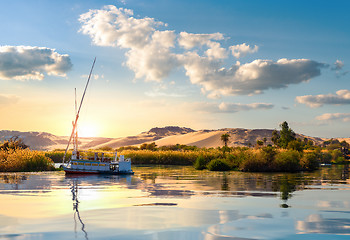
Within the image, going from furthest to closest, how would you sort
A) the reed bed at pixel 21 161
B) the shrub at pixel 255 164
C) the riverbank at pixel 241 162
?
1. the shrub at pixel 255 164
2. the riverbank at pixel 241 162
3. the reed bed at pixel 21 161

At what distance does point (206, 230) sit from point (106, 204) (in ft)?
21.1

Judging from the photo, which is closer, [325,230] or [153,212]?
[325,230]

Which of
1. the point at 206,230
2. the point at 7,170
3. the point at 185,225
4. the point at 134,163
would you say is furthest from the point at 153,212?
the point at 134,163

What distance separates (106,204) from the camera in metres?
16.7

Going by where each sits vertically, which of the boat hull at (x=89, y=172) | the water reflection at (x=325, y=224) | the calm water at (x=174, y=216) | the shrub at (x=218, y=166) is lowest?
the water reflection at (x=325, y=224)

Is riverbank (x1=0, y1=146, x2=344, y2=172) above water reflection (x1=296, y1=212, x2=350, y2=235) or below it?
above

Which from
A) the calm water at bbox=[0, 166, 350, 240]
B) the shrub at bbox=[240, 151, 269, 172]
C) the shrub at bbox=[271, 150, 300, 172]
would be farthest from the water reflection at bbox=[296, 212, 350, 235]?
the shrub at bbox=[271, 150, 300, 172]

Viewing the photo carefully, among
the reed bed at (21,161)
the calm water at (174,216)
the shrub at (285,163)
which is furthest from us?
the shrub at (285,163)

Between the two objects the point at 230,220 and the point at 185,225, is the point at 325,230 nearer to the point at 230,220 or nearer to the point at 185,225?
the point at 230,220

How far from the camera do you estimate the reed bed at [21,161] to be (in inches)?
1640

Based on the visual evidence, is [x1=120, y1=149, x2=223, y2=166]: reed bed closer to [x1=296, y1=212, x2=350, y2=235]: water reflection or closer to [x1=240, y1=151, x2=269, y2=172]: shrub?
[x1=240, y1=151, x2=269, y2=172]: shrub

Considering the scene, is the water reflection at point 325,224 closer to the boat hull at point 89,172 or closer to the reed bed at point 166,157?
the boat hull at point 89,172

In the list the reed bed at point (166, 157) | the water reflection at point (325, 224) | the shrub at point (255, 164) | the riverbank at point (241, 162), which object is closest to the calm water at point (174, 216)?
the water reflection at point (325, 224)

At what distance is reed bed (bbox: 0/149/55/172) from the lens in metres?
41.7
